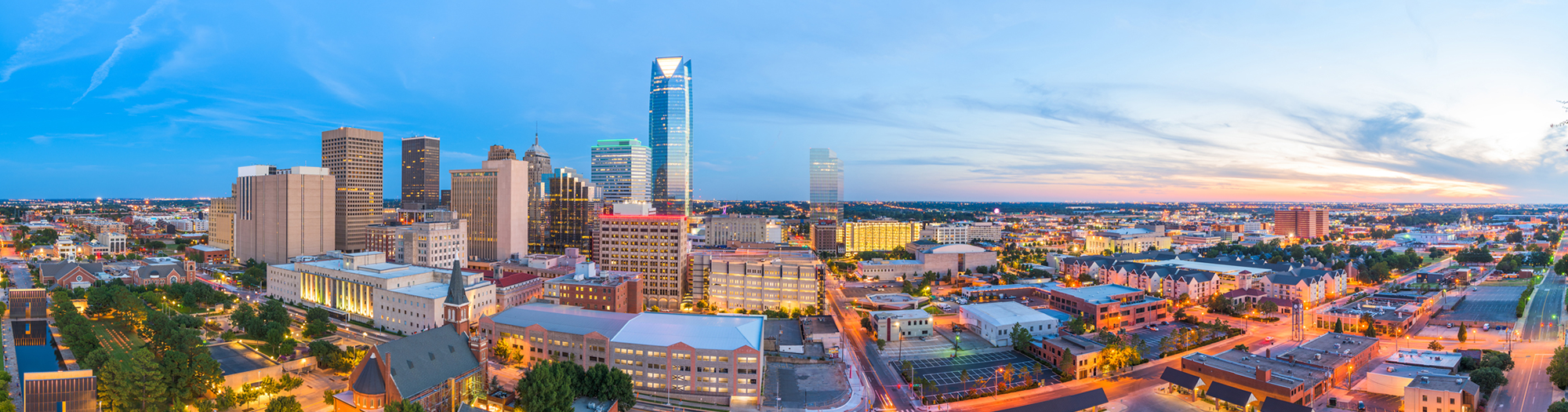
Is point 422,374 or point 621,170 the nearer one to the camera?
point 422,374

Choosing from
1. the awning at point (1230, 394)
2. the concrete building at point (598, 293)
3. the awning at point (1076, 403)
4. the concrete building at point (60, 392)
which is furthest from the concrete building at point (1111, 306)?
the concrete building at point (60, 392)

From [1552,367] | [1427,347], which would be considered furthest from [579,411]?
[1427,347]

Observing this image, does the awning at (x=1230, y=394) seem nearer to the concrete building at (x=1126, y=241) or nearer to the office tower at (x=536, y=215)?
the concrete building at (x=1126, y=241)

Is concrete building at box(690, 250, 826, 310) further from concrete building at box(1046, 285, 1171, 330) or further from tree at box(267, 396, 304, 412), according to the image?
tree at box(267, 396, 304, 412)

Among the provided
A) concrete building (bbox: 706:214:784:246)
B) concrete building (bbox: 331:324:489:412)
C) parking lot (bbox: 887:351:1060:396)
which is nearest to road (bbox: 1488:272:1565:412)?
parking lot (bbox: 887:351:1060:396)

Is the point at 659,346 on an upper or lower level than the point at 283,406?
upper

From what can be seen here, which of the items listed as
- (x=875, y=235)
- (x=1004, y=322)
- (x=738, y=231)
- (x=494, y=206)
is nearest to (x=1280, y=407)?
(x=1004, y=322)

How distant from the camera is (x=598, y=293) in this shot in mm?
75688

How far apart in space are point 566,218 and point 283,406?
107335 mm

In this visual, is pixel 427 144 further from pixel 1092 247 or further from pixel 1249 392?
pixel 1249 392

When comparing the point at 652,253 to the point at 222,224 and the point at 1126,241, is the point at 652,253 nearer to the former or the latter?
the point at 222,224

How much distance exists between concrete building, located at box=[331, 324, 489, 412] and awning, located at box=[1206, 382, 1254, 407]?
4924 cm

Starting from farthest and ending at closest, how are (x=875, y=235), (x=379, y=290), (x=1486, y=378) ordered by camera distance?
(x=875, y=235) < (x=379, y=290) < (x=1486, y=378)

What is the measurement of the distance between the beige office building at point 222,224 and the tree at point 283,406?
124734 millimetres
